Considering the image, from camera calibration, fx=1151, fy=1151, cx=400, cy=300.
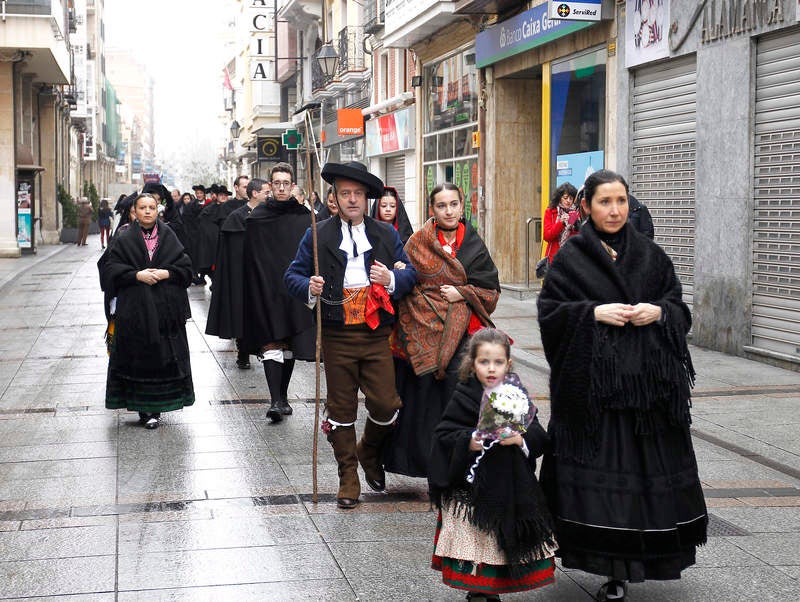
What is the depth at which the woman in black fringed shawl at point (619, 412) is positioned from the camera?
4.48 metres

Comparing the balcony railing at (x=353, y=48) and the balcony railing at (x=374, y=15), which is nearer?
the balcony railing at (x=374, y=15)

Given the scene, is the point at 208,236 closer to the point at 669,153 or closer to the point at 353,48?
the point at 669,153

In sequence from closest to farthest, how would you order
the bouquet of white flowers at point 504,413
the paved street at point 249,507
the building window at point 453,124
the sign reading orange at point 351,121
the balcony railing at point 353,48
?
the bouquet of white flowers at point 504,413 < the paved street at point 249,507 < the building window at point 453,124 < the sign reading orange at point 351,121 < the balcony railing at point 353,48

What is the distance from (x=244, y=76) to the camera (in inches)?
2542

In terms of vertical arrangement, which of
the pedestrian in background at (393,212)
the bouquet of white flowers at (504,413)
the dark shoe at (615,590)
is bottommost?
the dark shoe at (615,590)

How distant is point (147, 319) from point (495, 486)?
5.02 m

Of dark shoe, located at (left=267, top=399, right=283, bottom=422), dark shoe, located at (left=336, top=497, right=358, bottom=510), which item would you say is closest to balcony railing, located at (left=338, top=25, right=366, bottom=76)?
dark shoe, located at (left=267, top=399, right=283, bottom=422)

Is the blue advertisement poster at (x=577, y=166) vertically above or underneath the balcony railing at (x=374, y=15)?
underneath

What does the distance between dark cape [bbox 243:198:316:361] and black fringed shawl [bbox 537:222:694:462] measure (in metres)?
4.68

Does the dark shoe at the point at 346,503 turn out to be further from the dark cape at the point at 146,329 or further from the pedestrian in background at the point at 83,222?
the pedestrian in background at the point at 83,222

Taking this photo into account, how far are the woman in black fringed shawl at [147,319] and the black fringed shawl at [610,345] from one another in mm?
4863

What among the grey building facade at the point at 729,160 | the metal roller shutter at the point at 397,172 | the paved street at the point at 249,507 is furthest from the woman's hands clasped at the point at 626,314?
the metal roller shutter at the point at 397,172

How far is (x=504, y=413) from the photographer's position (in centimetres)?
442

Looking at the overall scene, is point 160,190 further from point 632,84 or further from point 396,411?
point 632,84
